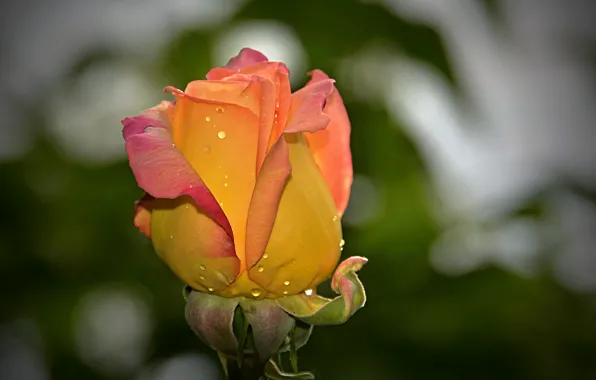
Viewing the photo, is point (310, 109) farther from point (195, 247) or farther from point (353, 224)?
point (353, 224)

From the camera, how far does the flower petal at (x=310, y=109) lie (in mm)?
245

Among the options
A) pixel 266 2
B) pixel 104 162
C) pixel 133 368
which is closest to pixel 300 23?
pixel 266 2

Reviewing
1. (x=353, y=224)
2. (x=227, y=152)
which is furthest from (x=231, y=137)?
(x=353, y=224)

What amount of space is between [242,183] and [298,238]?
0.08 ft

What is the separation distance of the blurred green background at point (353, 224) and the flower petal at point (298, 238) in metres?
0.40

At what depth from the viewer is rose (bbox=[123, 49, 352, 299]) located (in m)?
0.24

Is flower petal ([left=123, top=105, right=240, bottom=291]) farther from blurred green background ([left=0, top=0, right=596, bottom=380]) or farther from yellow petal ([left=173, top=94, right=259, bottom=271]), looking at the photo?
blurred green background ([left=0, top=0, right=596, bottom=380])

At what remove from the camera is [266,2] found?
765 millimetres

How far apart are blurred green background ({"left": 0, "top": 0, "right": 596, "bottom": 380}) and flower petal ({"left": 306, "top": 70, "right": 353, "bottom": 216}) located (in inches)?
14.9

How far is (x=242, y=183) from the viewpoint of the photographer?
0.26m

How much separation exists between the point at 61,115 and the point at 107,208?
0.47 feet

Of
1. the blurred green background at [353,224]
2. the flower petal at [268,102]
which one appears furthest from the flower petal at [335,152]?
the blurred green background at [353,224]

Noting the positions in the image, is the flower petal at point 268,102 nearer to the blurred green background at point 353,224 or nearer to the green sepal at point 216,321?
the green sepal at point 216,321

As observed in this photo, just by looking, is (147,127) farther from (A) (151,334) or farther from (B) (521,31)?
(B) (521,31)
